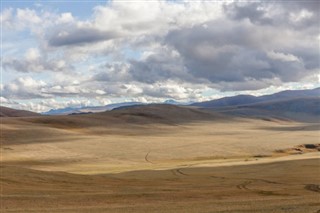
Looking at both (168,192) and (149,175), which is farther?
(149,175)

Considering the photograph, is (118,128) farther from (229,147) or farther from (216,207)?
(216,207)

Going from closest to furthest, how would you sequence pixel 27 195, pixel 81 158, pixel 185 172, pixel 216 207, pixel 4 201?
1. pixel 216 207
2. pixel 4 201
3. pixel 27 195
4. pixel 185 172
5. pixel 81 158

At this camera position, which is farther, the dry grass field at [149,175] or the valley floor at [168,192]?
the dry grass field at [149,175]

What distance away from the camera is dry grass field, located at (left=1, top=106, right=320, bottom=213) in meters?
26.4

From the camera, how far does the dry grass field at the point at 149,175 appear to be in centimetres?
2644

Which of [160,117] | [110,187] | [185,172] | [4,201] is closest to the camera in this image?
[4,201]

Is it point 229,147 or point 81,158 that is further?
point 229,147

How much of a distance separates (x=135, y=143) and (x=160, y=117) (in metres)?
85.9

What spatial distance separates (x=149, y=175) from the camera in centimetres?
4906

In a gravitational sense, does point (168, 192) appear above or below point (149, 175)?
above

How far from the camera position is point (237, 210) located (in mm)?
22219

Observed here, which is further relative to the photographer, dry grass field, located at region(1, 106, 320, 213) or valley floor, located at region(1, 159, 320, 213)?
dry grass field, located at region(1, 106, 320, 213)

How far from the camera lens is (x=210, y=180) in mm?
43062

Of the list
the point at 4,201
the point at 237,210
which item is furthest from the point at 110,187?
the point at 237,210
